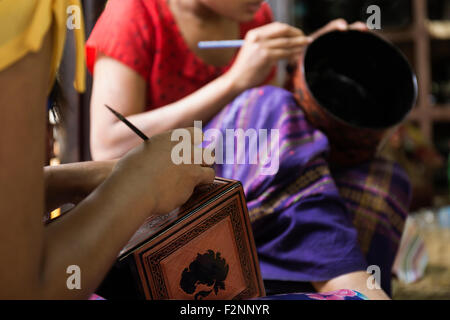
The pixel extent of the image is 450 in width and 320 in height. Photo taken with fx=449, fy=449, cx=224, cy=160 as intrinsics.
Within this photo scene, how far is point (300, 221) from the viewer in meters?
0.50

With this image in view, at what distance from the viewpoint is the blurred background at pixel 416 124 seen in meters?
0.52

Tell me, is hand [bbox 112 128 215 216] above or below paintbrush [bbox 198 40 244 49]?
below

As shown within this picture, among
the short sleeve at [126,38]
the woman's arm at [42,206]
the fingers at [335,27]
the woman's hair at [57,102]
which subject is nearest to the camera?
the woman's arm at [42,206]

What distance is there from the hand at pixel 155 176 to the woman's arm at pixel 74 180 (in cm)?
9

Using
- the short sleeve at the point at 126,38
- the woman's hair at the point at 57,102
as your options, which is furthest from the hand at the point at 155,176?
the short sleeve at the point at 126,38

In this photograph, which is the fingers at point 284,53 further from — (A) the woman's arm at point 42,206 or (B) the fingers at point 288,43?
(A) the woman's arm at point 42,206

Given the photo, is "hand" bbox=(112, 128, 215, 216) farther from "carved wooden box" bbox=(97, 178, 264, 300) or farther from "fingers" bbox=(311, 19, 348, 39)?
"fingers" bbox=(311, 19, 348, 39)

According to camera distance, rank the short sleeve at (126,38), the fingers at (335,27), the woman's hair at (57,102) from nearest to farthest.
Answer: the woman's hair at (57,102) → the short sleeve at (126,38) → the fingers at (335,27)

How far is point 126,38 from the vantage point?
21.2 inches

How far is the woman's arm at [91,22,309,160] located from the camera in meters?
0.51

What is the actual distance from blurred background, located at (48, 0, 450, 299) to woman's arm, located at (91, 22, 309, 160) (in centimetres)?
3

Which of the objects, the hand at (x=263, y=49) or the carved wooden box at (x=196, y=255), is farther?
the hand at (x=263, y=49)

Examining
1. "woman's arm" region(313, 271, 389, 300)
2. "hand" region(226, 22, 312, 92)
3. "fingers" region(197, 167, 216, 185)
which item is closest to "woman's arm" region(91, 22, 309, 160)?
"hand" region(226, 22, 312, 92)
